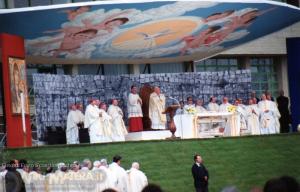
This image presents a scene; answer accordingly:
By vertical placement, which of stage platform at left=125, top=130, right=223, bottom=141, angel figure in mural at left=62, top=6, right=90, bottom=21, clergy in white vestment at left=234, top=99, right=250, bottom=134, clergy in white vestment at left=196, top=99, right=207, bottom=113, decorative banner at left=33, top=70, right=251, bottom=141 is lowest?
stage platform at left=125, top=130, right=223, bottom=141

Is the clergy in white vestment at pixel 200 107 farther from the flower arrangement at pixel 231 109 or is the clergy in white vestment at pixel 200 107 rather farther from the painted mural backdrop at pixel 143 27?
the painted mural backdrop at pixel 143 27

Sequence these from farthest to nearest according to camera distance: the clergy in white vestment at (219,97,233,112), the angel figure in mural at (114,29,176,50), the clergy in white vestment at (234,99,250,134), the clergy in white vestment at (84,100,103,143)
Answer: the clergy in white vestment at (219,97,233,112)
the clergy in white vestment at (234,99,250,134)
the angel figure in mural at (114,29,176,50)
the clergy in white vestment at (84,100,103,143)

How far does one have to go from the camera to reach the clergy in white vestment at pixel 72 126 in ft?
96.2

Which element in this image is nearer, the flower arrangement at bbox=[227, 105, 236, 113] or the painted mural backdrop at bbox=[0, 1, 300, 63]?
the painted mural backdrop at bbox=[0, 1, 300, 63]

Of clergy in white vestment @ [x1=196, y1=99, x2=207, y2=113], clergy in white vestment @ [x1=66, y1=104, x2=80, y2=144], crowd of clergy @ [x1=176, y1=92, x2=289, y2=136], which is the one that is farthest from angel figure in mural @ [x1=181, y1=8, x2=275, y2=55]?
clergy in white vestment @ [x1=66, y1=104, x2=80, y2=144]

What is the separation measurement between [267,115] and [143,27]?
6.19 metres

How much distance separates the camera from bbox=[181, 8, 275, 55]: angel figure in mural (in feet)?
95.5

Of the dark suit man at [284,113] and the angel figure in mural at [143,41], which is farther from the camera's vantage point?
the dark suit man at [284,113]

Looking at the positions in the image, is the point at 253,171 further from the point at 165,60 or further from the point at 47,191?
the point at 165,60

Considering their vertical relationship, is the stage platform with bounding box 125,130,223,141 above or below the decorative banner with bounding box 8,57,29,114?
below

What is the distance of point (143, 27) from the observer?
29.1 meters

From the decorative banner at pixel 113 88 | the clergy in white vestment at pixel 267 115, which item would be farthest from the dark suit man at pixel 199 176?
the clergy in white vestment at pixel 267 115

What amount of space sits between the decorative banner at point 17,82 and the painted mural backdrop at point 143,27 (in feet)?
4.86

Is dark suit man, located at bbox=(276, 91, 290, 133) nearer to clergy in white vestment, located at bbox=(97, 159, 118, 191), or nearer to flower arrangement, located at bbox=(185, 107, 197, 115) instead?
flower arrangement, located at bbox=(185, 107, 197, 115)
